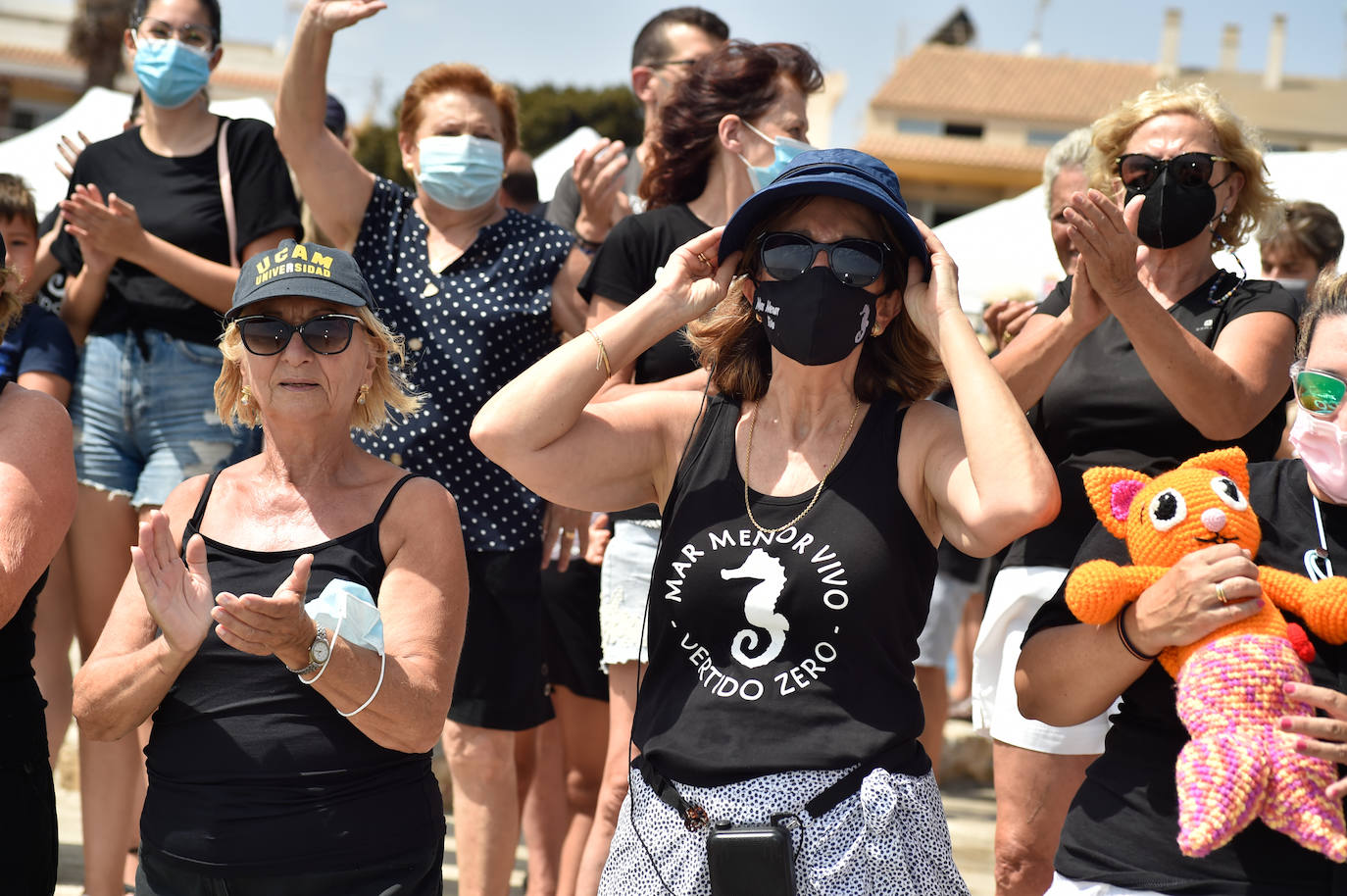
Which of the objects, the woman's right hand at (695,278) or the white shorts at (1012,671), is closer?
the woman's right hand at (695,278)

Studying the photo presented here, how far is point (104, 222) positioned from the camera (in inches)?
171

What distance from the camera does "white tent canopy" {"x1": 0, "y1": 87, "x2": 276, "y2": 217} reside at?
898 centimetres

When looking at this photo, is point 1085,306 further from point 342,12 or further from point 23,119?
point 23,119

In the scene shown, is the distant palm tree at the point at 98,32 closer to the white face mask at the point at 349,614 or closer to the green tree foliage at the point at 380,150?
the green tree foliage at the point at 380,150

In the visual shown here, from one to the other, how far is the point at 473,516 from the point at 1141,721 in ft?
7.15

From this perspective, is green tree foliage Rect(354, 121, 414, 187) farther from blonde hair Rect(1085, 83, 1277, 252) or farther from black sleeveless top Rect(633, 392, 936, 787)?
black sleeveless top Rect(633, 392, 936, 787)

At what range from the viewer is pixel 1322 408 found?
2.55 meters

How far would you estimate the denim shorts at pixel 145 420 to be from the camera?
4430 mm

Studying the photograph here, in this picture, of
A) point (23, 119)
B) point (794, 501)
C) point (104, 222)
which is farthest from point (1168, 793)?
point (23, 119)

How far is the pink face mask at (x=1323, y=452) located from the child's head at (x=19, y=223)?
4.16 meters

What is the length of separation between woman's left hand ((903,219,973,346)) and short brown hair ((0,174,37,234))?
3506 millimetres

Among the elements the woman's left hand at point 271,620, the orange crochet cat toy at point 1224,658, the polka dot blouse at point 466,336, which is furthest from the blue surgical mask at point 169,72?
the orange crochet cat toy at point 1224,658

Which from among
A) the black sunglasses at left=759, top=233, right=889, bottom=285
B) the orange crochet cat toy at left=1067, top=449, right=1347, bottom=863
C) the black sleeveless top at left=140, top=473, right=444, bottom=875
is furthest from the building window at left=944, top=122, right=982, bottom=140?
the black sleeveless top at left=140, top=473, right=444, bottom=875

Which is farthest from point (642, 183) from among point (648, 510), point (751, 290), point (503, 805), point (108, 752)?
point (108, 752)
